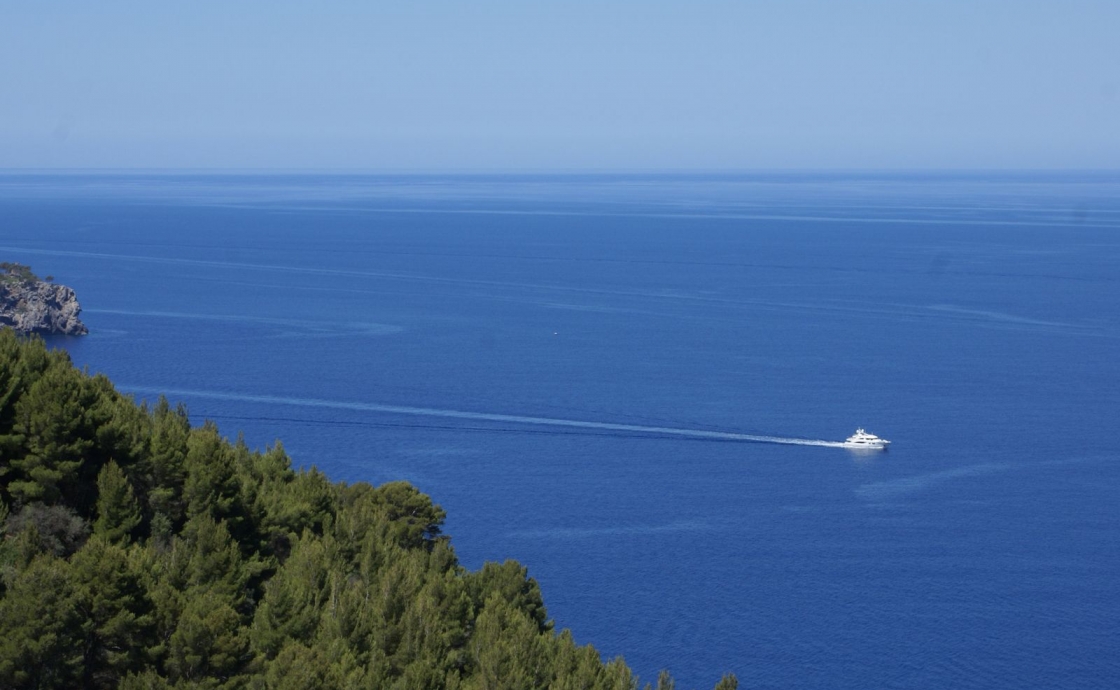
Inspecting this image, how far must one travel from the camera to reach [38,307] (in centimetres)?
7350

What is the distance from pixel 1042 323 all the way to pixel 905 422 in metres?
27.5

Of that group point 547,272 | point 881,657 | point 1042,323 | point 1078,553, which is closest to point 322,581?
point 881,657

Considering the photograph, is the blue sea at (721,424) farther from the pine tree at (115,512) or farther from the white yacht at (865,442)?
the pine tree at (115,512)

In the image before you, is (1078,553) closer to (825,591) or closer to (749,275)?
(825,591)

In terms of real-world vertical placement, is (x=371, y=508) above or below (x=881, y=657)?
above

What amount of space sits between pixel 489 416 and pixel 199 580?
38.3 metres

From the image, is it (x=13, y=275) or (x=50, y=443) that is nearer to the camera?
(x=50, y=443)

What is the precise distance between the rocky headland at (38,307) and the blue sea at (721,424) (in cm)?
188

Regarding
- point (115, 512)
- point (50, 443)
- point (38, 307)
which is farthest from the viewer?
point (38, 307)

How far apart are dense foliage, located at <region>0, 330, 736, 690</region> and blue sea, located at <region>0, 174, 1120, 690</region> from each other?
1430cm

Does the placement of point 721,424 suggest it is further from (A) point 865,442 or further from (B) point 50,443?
(B) point 50,443

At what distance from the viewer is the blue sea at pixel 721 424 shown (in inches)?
1458

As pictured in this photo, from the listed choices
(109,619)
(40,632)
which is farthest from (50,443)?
(40,632)

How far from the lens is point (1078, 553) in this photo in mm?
42250
